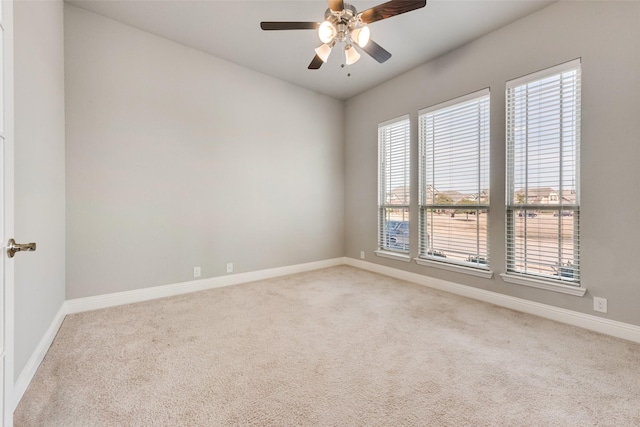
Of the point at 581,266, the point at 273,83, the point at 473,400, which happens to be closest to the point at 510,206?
the point at 581,266

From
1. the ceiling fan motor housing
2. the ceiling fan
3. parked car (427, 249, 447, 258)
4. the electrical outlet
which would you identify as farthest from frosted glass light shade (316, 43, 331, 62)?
the electrical outlet

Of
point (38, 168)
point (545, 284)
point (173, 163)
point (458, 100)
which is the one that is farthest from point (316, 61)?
point (545, 284)

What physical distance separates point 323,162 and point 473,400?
383 centimetres

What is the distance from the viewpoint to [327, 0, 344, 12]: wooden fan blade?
6.38ft

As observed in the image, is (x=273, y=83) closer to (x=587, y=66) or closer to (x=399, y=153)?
(x=399, y=153)

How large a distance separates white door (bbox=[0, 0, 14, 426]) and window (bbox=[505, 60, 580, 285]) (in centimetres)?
372

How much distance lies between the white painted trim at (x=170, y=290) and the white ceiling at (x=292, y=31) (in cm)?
289

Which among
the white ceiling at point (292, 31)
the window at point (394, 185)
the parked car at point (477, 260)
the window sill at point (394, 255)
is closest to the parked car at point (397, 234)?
the window at point (394, 185)

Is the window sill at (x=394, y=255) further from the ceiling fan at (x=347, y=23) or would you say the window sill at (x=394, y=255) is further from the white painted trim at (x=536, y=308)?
the ceiling fan at (x=347, y=23)

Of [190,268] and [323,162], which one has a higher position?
[323,162]

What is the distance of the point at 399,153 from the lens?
13.5 feet

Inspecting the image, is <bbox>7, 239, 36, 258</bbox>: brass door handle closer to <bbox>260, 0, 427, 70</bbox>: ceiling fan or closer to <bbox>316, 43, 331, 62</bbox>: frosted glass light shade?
<bbox>260, 0, 427, 70</bbox>: ceiling fan

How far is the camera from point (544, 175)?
267cm

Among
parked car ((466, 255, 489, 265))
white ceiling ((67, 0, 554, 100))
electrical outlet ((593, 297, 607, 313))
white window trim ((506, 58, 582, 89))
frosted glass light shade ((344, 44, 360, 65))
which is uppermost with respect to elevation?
white ceiling ((67, 0, 554, 100))
